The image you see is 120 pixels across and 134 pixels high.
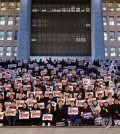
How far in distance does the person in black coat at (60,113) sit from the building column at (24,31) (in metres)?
32.5

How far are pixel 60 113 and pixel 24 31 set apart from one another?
35.2m

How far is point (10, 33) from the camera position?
71.4 meters

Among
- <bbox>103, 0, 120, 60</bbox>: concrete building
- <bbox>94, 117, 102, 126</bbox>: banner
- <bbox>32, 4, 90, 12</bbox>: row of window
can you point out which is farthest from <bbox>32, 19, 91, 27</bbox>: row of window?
<bbox>94, 117, 102, 126</bbox>: banner

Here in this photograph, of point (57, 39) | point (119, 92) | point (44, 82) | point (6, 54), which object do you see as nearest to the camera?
point (119, 92)

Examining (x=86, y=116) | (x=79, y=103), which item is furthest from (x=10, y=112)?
(x=86, y=116)

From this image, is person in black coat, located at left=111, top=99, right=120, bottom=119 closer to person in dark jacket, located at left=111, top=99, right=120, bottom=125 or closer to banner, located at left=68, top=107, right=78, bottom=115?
person in dark jacket, located at left=111, top=99, right=120, bottom=125

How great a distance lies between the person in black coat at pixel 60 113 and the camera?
545 inches

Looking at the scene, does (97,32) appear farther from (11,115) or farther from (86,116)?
(11,115)

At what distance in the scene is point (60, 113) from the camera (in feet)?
46.1

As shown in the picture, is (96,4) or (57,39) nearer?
(96,4)

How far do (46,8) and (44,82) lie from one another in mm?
36209

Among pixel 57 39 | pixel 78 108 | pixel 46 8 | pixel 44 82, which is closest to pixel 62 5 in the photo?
pixel 46 8

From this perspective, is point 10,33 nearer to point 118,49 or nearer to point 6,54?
point 6,54

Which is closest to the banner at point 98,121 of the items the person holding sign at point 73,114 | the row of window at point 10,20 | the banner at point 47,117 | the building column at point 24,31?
the person holding sign at point 73,114
